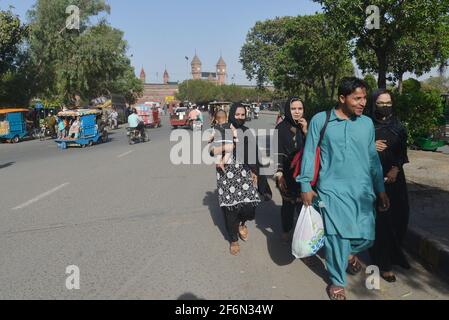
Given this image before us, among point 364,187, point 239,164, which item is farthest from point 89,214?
point 364,187

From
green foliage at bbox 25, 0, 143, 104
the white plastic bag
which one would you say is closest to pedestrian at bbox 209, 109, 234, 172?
the white plastic bag

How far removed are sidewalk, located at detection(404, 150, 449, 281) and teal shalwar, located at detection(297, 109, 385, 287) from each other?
3.96ft

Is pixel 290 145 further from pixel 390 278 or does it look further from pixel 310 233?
pixel 390 278

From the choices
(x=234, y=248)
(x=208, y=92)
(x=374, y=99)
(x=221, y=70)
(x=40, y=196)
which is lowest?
(x=40, y=196)

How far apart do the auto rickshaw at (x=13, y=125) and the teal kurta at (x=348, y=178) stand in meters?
24.3

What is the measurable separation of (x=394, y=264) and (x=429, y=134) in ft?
34.8

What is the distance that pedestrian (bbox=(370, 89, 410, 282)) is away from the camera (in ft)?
14.0

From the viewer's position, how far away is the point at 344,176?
11.8 feet

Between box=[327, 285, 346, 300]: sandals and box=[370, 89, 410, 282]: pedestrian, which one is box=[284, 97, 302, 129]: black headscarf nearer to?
box=[370, 89, 410, 282]: pedestrian

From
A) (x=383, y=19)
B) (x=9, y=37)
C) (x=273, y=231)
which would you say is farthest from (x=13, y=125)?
(x=273, y=231)

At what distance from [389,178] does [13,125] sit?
24687mm

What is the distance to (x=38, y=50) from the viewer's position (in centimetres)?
3531

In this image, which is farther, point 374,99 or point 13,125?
point 13,125

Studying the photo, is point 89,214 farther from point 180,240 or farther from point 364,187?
point 364,187
